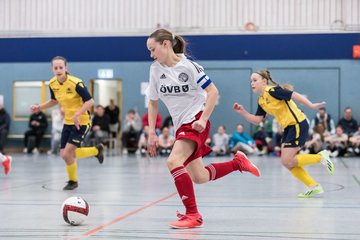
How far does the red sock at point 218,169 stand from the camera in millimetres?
6040

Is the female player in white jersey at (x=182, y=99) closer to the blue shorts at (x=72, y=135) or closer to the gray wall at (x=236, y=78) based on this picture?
the blue shorts at (x=72, y=135)

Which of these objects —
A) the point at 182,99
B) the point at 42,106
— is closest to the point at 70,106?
the point at 42,106

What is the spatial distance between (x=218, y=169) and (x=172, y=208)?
0.79 meters

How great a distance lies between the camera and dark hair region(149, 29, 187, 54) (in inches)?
216

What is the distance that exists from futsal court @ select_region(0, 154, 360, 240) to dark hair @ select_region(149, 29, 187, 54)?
1.52 meters

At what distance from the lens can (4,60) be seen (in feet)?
79.0

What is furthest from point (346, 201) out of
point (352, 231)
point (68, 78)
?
point (68, 78)

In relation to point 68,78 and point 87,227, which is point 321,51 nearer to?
point 68,78

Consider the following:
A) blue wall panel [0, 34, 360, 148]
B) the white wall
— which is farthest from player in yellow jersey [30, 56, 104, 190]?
the white wall

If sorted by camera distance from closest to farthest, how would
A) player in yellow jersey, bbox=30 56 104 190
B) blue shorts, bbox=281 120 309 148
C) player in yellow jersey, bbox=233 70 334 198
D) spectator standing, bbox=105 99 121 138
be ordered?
1. player in yellow jersey, bbox=233 70 334 198
2. blue shorts, bbox=281 120 309 148
3. player in yellow jersey, bbox=30 56 104 190
4. spectator standing, bbox=105 99 121 138

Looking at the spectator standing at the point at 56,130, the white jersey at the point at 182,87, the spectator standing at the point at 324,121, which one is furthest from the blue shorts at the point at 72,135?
the spectator standing at the point at 56,130

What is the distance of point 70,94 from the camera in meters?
8.80

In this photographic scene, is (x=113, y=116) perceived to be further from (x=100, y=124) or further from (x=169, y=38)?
(x=169, y=38)

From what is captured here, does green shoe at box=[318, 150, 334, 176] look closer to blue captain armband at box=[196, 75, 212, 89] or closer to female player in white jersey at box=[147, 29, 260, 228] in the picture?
female player in white jersey at box=[147, 29, 260, 228]
